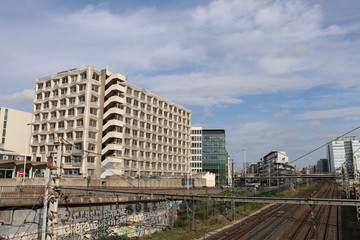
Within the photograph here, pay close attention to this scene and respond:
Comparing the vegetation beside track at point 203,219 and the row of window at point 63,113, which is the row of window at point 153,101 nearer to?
the row of window at point 63,113

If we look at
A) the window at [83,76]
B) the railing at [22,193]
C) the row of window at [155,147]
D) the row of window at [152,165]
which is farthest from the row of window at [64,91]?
the railing at [22,193]

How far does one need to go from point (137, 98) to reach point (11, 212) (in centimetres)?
5689

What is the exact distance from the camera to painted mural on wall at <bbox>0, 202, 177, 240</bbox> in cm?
2825

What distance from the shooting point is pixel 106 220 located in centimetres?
3303

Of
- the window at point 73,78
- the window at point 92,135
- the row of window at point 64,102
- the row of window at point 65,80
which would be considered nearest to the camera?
the window at point 92,135

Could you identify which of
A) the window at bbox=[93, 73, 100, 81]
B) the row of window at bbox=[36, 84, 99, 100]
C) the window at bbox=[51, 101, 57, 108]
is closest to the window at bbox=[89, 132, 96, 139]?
the row of window at bbox=[36, 84, 99, 100]

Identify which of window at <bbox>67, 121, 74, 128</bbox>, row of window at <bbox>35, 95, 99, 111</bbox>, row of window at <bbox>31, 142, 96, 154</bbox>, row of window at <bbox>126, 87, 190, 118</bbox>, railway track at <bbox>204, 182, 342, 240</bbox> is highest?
row of window at <bbox>126, 87, 190, 118</bbox>

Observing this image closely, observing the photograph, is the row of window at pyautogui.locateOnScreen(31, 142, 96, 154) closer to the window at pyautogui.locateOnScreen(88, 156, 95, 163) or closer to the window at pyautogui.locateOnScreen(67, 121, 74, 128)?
the window at pyautogui.locateOnScreen(88, 156, 95, 163)

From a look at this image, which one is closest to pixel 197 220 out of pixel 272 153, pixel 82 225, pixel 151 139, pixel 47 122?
pixel 82 225

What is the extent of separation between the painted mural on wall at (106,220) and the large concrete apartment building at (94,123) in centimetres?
2456

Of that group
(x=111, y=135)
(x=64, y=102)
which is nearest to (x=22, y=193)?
(x=111, y=135)

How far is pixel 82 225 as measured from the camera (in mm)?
29750

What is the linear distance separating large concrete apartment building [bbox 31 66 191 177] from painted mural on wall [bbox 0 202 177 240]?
80.6ft

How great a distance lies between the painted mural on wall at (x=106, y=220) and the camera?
28.2 metres
